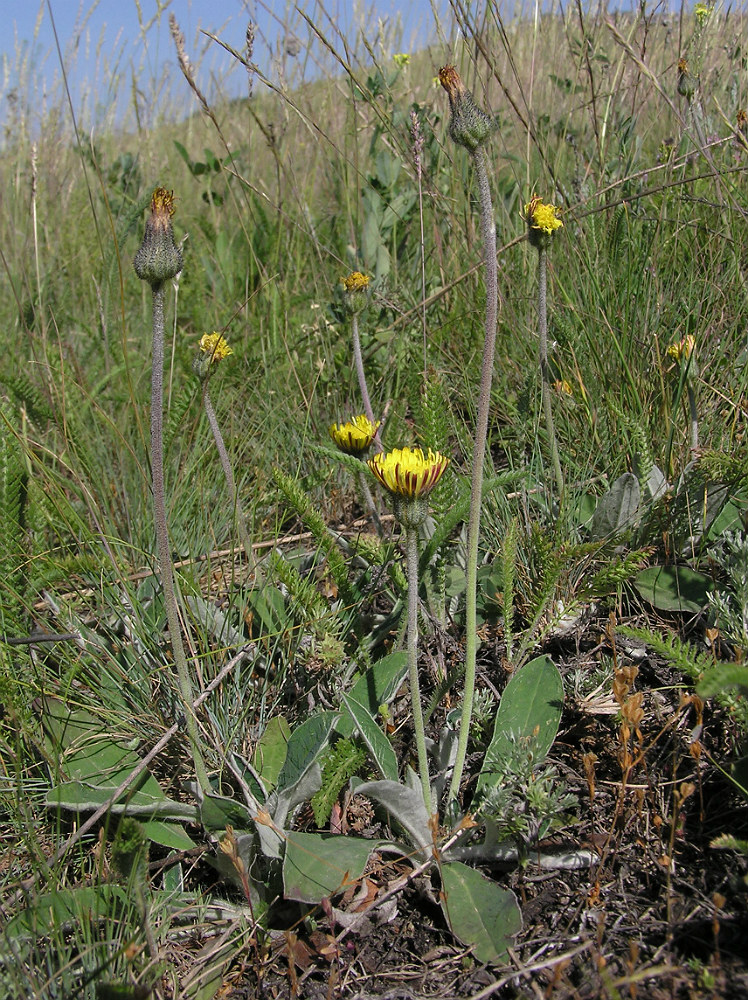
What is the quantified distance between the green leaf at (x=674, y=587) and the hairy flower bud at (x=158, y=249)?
111 cm

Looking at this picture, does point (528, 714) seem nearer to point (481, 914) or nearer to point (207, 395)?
point (481, 914)

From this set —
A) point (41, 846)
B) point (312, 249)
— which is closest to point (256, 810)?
point (41, 846)

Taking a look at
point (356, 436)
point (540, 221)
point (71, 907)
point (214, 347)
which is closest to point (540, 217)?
point (540, 221)

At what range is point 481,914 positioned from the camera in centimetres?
111

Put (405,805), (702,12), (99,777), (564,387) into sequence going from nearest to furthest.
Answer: (405,805)
(99,777)
(564,387)
(702,12)

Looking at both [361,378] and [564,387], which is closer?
[361,378]

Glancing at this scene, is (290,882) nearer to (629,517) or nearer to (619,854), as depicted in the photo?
(619,854)

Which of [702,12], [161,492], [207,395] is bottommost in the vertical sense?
[161,492]

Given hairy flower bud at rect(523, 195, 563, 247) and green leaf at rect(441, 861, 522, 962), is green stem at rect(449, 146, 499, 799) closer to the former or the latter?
green leaf at rect(441, 861, 522, 962)

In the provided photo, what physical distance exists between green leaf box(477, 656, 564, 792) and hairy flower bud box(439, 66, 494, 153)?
0.89 metres

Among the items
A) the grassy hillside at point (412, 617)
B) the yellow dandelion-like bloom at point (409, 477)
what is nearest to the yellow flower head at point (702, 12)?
the grassy hillside at point (412, 617)

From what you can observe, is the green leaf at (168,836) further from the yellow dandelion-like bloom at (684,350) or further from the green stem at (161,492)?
the yellow dandelion-like bloom at (684,350)

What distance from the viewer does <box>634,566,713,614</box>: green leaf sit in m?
1.56

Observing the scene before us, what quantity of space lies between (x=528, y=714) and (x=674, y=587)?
468 mm
